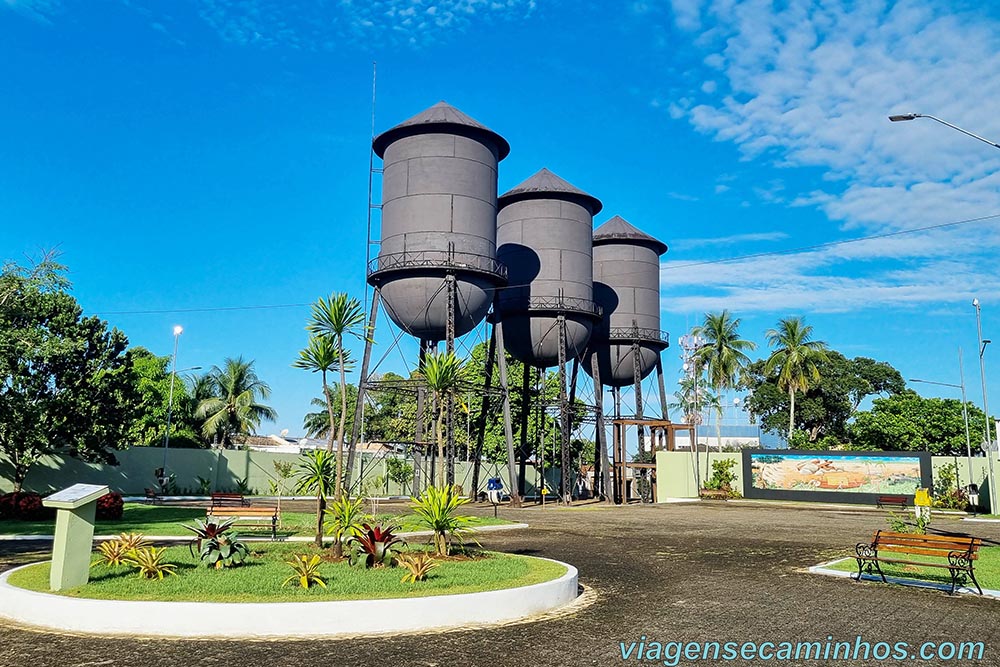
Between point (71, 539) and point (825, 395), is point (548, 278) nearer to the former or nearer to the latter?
point (71, 539)

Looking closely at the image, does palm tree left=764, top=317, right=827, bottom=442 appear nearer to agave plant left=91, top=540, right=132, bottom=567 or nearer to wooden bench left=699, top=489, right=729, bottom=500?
wooden bench left=699, top=489, right=729, bottom=500

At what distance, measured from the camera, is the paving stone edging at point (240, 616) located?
30.3 feet

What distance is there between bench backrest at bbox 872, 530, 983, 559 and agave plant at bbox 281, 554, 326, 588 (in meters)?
8.90

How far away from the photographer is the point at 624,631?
9664 mm

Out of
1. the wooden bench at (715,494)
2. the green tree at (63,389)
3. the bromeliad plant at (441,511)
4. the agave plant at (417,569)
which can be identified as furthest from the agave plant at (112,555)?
the wooden bench at (715,494)

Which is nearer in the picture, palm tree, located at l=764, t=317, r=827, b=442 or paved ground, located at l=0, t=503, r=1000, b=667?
paved ground, located at l=0, t=503, r=1000, b=667

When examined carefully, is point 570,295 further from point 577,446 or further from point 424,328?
point 577,446

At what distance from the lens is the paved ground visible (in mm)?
8305

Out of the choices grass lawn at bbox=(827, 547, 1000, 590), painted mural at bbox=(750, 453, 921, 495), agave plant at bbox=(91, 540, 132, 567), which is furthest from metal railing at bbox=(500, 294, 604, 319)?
agave plant at bbox=(91, 540, 132, 567)

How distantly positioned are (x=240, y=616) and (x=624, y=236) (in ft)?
141

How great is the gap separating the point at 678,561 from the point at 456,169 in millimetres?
24638

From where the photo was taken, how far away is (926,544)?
43.9 feet

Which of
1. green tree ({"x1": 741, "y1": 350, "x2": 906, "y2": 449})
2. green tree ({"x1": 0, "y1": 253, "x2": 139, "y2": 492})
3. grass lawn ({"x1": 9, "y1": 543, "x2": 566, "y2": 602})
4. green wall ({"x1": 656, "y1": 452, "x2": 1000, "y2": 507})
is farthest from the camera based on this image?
green tree ({"x1": 741, "y1": 350, "x2": 906, "y2": 449})

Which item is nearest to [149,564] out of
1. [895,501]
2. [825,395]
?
[895,501]
